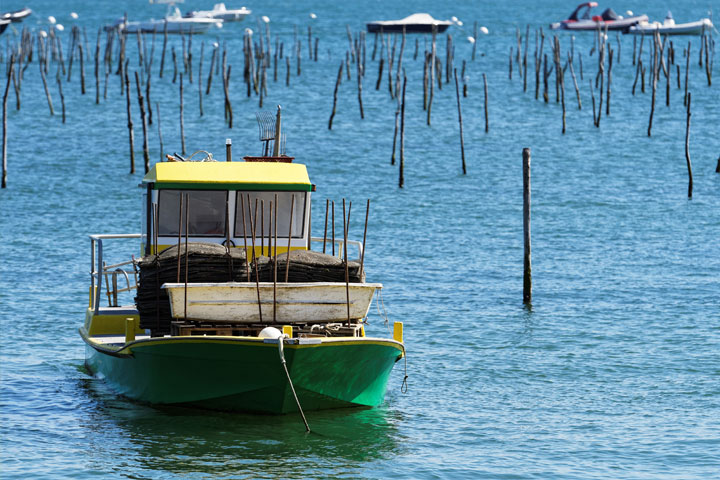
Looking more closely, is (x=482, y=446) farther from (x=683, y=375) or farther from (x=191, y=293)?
(x=683, y=375)

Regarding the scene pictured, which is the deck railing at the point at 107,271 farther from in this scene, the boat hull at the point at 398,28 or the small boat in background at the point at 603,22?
the small boat in background at the point at 603,22

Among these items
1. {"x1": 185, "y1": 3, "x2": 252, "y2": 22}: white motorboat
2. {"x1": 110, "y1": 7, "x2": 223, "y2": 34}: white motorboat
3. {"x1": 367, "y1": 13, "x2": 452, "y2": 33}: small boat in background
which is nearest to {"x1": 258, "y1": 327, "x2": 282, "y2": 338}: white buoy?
{"x1": 110, "y1": 7, "x2": 223, "y2": 34}: white motorboat

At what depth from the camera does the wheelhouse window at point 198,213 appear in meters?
18.4

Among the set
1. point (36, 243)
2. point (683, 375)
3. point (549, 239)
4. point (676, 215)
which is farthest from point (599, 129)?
point (683, 375)

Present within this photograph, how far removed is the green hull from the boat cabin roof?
260cm

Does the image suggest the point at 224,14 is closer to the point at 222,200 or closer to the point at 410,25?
the point at 410,25

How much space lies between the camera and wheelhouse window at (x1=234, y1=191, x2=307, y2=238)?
1844 cm

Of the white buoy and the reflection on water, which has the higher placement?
the white buoy

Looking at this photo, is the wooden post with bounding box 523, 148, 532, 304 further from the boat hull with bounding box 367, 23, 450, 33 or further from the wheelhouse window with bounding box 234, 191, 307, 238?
the boat hull with bounding box 367, 23, 450, 33

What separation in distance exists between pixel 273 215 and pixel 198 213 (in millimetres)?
1108

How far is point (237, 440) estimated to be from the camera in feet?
54.3

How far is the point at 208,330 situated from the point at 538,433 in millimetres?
4849

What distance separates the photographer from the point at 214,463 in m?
15.7

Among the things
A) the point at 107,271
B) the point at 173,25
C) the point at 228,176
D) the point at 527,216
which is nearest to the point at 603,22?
the point at 173,25
